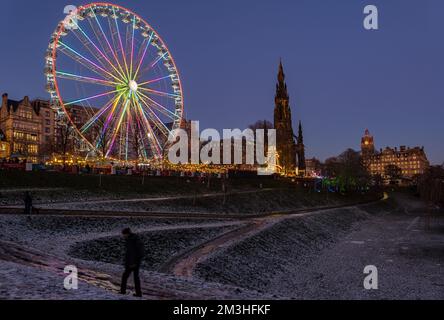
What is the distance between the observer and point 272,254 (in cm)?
3472

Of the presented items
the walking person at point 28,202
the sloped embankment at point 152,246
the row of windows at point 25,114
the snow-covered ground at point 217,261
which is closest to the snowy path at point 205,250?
the snow-covered ground at point 217,261

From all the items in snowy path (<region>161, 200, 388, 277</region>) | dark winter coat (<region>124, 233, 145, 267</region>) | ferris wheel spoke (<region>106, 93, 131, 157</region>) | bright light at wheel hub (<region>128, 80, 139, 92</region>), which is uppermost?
bright light at wheel hub (<region>128, 80, 139, 92</region>)

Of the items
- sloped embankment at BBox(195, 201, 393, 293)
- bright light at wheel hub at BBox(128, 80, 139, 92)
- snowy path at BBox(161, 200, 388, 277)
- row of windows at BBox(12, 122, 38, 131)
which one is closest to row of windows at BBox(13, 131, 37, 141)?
row of windows at BBox(12, 122, 38, 131)

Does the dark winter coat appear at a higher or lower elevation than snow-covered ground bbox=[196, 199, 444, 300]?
higher

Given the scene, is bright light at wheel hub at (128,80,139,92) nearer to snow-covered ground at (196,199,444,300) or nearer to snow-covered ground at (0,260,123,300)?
snow-covered ground at (196,199,444,300)

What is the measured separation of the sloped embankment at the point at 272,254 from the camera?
26203 mm

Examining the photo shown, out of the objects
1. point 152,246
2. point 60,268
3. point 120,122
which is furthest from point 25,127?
point 60,268

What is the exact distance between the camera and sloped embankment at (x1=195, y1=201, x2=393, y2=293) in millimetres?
26203

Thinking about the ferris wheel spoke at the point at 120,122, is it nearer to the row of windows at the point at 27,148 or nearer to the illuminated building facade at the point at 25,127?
the illuminated building facade at the point at 25,127

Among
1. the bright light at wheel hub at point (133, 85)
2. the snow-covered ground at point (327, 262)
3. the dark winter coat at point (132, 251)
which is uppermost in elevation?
the bright light at wheel hub at point (133, 85)

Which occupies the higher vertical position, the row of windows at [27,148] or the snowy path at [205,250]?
the row of windows at [27,148]

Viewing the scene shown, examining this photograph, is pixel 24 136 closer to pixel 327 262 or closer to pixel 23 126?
pixel 23 126

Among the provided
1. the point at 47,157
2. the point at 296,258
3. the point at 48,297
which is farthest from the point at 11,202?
the point at 47,157
